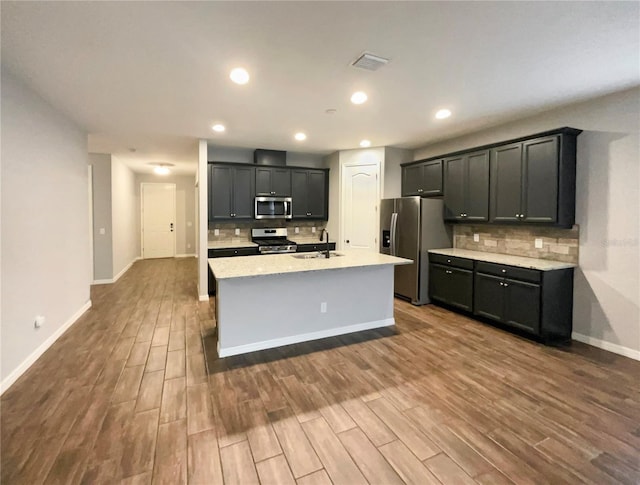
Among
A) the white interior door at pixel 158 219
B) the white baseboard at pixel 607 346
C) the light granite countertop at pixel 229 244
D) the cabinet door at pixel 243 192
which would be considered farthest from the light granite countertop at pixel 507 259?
the white interior door at pixel 158 219

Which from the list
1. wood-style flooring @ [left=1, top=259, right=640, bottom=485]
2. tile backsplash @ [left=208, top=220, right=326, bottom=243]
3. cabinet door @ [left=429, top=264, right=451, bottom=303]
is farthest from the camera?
tile backsplash @ [left=208, top=220, right=326, bottom=243]

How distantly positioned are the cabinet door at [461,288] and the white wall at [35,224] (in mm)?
4888

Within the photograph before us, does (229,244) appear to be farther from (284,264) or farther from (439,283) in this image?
(439,283)

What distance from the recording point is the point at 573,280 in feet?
11.7

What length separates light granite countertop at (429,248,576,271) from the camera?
3447mm

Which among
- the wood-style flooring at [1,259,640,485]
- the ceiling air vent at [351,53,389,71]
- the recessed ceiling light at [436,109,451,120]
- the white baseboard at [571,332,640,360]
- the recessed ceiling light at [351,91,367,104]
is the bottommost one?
the wood-style flooring at [1,259,640,485]

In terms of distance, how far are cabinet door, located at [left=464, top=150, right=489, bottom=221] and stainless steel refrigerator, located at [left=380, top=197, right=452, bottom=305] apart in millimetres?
503

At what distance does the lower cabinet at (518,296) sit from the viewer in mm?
3391

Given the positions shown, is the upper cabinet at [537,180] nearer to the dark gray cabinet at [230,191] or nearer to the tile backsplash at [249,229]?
the tile backsplash at [249,229]

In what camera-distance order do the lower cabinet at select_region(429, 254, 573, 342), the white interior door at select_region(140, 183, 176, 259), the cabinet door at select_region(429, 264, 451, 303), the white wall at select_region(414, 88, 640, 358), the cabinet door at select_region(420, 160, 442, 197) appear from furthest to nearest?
the white interior door at select_region(140, 183, 176, 259)
the cabinet door at select_region(420, 160, 442, 197)
the cabinet door at select_region(429, 264, 451, 303)
the lower cabinet at select_region(429, 254, 573, 342)
the white wall at select_region(414, 88, 640, 358)

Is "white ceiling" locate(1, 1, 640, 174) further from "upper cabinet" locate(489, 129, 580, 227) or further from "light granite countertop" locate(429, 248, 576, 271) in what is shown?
"light granite countertop" locate(429, 248, 576, 271)

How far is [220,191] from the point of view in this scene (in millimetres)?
5559

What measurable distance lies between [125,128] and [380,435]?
4.85 meters

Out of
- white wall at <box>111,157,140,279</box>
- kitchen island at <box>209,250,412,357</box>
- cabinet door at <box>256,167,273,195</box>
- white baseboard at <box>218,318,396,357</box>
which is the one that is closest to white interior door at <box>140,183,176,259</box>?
white wall at <box>111,157,140,279</box>
